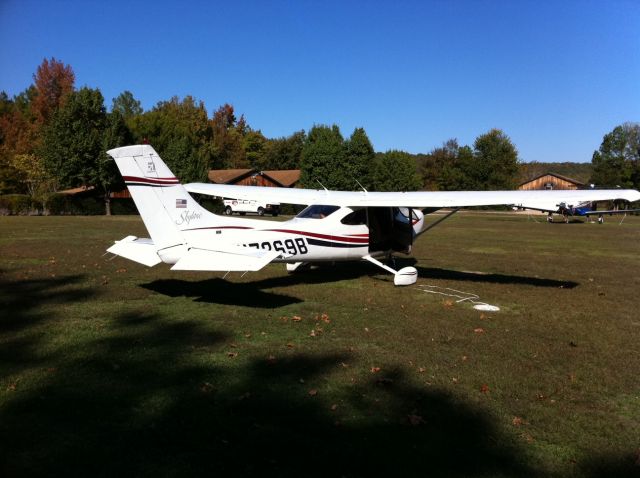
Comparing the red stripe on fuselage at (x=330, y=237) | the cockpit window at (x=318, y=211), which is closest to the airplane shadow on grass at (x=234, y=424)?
the red stripe on fuselage at (x=330, y=237)

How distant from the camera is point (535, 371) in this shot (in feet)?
19.1

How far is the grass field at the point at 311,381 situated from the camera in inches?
150

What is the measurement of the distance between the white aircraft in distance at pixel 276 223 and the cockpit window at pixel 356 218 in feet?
0.05

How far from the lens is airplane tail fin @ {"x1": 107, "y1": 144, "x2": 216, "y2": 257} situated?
8.55 metres

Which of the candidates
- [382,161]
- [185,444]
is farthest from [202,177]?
[185,444]

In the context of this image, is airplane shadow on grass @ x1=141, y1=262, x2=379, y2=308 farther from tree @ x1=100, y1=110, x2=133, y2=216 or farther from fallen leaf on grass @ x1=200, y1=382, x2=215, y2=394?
tree @ x1=100, y1=110, x2=133, y2=216

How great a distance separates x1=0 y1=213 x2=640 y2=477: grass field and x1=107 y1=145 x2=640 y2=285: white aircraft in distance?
863 mm

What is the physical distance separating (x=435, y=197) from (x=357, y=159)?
180ft

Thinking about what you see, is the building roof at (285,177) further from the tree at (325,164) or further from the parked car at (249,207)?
the parked car at (249,207)

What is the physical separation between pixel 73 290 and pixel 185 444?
22.7ft

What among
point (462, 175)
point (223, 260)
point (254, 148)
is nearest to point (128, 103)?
point (254, 148)

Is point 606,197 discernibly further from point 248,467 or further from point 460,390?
point 248,467

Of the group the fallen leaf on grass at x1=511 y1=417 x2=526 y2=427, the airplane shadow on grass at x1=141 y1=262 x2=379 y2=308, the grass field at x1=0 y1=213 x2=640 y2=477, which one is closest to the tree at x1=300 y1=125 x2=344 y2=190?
the airplane shadow on grass at x1=141 y1=262 x2=379 y2=308

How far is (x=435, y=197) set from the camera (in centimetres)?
1095
